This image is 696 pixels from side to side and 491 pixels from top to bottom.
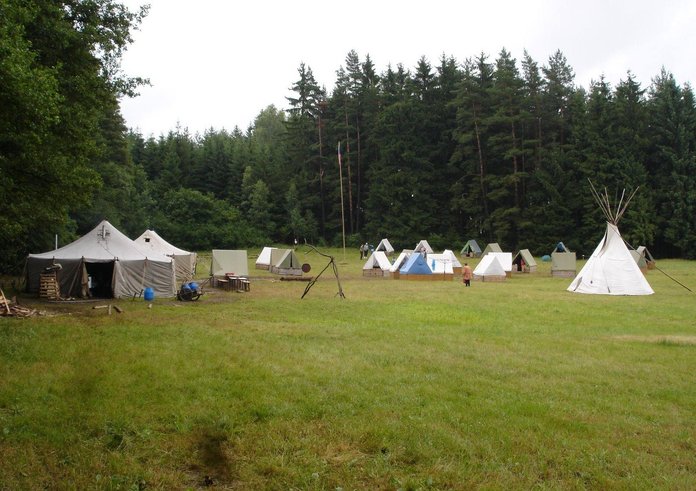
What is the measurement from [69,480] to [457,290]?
1791cm

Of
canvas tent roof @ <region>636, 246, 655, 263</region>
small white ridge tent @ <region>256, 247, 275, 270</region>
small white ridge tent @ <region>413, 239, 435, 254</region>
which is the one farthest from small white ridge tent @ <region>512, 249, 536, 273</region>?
small white ridge tent @ <region>256, 247, 275, 270</region>

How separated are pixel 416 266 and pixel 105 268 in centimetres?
1419

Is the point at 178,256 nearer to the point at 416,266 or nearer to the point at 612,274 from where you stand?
the point at 416,266

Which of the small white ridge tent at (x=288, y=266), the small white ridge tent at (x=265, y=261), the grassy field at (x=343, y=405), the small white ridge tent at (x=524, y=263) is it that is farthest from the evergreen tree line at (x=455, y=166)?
the grassy field at (x=343, y=405)

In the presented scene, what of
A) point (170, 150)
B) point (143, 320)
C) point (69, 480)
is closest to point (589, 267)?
point (143, 320)

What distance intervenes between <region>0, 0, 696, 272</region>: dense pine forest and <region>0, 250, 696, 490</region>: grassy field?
63.6 ft

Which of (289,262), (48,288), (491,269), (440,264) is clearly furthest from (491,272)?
(48,288)

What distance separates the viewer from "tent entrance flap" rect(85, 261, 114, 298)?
60.1 feet

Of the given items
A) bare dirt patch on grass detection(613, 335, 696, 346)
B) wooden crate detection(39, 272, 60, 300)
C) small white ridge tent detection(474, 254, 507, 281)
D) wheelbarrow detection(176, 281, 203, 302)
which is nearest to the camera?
bare dirt patch on grass detection(613, 335, 696, 346)

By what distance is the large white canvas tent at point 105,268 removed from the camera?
690 inches

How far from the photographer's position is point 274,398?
637 centimetres

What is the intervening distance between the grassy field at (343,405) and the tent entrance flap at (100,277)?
630 centimetres

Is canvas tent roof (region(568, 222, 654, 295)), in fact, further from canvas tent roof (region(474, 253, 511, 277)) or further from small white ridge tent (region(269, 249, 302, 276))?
small white ridge tent (region(269, 249, 302, 276))

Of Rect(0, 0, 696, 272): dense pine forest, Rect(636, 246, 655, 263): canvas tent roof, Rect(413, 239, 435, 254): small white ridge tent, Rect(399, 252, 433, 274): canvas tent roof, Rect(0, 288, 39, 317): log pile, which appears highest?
Rect(0, 0, 696, 272): dense pine forest
